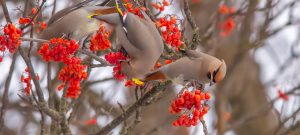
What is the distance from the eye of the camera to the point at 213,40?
5277 mm

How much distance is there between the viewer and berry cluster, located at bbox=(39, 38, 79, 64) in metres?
3.08

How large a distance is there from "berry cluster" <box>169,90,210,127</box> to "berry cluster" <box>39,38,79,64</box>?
2.05ft

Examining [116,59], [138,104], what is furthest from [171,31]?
[138,104]

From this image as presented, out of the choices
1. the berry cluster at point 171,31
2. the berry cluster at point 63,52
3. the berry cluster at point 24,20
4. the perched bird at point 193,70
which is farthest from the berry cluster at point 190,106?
the berry cluster at point 24,20

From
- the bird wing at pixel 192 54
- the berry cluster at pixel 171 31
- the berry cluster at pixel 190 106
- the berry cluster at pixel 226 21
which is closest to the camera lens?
the berry cluster at pixel 190 106

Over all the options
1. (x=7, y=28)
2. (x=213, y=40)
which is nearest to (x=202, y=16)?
(x=213, y=40)

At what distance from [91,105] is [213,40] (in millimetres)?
1438

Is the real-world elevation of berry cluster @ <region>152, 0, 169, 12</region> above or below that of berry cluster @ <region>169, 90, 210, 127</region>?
above

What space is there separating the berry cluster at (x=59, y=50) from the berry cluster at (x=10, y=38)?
0.18 m

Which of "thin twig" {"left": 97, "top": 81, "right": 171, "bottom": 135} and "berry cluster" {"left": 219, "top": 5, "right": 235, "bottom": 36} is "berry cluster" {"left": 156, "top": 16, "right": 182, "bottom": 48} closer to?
"thin twig" {"left": 97, "top": 81, "right": 171, "bottom": 135}

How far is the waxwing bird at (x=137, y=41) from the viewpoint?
9.67 ft

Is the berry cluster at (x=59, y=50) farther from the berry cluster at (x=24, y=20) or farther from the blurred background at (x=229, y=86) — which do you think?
the blurred background at (x=229, y=86)

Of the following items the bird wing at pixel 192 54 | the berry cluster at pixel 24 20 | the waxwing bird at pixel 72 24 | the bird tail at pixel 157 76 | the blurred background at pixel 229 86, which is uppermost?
the berry cluster at pixel 24 20

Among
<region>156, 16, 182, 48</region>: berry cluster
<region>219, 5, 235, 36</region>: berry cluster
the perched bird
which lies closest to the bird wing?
the perched bird
